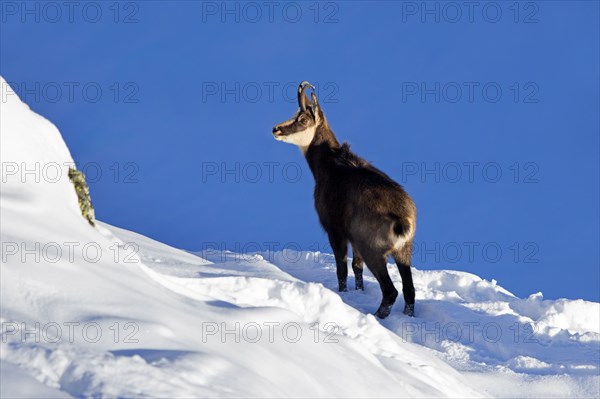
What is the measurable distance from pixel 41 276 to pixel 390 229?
5.69m

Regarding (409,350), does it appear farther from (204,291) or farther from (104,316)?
(104,316)

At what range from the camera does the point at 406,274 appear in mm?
10633

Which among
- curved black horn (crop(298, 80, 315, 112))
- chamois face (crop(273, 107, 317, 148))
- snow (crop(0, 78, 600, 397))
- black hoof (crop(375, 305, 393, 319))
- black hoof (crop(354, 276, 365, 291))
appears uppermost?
curved black horn (crop(298, 80, 315, 112))

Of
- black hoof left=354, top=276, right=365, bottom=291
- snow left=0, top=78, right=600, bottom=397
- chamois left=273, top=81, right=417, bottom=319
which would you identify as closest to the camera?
snow left=0, top=78, right=600, bottom=397

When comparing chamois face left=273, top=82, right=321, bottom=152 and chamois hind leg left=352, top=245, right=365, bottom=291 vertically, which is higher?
chamois face left=273, top=82, right=321, bottom=152

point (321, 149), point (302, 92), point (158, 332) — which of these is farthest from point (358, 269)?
point (158, 332)

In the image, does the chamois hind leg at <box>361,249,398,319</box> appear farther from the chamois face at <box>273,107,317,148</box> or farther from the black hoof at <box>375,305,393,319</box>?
the chamois face at <box>273,107,317,148</box>

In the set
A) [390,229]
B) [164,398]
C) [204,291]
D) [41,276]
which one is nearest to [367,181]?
[390,229]

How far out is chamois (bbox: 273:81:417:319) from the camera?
10.3 m

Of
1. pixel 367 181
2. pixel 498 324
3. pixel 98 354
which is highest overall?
pixel 367 181

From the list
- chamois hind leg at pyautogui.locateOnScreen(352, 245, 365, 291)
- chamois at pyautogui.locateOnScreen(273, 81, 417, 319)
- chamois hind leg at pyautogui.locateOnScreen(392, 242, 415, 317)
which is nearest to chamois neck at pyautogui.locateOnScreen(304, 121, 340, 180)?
chamois at pyautogui.locateOnScreen(273, 81, 417, 319)

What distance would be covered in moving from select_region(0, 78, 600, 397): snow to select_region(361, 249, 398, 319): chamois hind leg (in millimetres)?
1078

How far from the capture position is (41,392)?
4.04 m

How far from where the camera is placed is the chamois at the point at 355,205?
1027 centimetres
